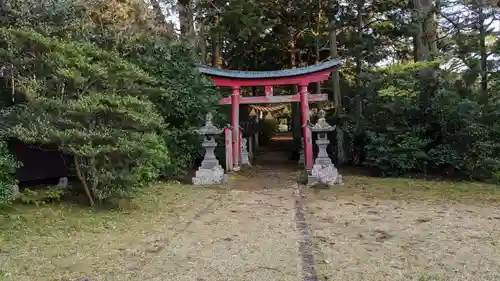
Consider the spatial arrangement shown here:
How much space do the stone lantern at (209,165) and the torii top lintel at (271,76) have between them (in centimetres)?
189

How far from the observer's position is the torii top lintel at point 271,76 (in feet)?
35.2

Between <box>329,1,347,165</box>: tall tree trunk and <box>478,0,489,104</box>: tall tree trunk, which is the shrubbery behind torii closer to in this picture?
<box>329,1,347,165</box>: tall tree trunk

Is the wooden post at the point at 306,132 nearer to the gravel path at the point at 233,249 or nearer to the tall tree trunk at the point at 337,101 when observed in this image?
the tall tree trunk at the point at 337,101

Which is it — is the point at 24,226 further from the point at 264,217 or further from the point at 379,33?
the point at 379,33

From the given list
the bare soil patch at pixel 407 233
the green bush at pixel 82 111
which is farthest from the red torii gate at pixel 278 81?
the green bush at pixel 82 111

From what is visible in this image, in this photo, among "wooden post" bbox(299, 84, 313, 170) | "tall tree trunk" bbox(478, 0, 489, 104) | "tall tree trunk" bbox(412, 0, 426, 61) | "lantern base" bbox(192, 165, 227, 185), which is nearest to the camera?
"lantern base" bbox(192, 165, 227, 185)

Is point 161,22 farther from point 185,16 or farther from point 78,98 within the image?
point 78,98

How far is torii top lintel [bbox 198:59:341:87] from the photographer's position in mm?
10734

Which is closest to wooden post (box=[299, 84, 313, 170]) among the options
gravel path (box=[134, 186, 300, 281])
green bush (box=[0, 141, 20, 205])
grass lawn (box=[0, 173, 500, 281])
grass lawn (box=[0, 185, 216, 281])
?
grass lawn (box=[0, 173, 500, 281])

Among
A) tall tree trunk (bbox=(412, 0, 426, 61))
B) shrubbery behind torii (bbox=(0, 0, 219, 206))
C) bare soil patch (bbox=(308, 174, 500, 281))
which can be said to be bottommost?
bare soil patch (bbox=(308, 174, 500, 281))

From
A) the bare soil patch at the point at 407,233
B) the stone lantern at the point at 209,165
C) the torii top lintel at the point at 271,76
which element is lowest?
the bare soil patch at the point at 407,233

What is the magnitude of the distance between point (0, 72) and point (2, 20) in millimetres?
834

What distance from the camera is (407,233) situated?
485 centimetres

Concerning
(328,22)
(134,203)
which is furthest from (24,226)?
(328,22)
